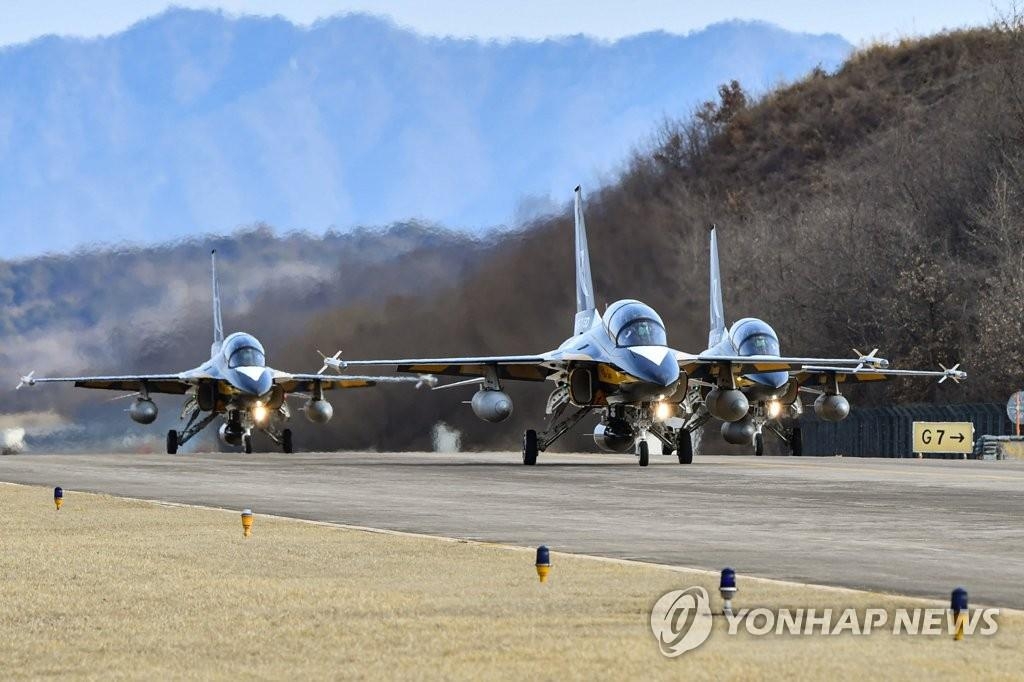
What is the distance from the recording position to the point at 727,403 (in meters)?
40.4

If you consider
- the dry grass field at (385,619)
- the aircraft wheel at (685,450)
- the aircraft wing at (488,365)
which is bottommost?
the dry grass field at (385,619)

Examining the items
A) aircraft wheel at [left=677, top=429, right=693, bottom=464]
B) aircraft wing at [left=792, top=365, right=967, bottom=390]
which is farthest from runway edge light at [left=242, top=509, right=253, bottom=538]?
aircraft wing at [left=792, top=365, right=967, bottom=390]

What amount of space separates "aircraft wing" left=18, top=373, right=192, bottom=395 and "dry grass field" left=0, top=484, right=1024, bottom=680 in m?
37.6

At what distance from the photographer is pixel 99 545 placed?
16469mm

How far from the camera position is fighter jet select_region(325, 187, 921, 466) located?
35.6 metres

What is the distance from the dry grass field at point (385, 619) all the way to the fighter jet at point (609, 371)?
19.5 m

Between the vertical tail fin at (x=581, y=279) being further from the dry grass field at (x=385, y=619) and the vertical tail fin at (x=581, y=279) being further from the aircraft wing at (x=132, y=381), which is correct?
the dry grass field at (x=385, y=619)

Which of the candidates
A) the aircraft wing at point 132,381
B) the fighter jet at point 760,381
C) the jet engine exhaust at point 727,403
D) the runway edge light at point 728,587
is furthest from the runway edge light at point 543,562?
the aircraft wing at point 132,381

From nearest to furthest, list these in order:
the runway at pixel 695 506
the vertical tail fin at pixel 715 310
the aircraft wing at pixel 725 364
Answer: the runway at pixel 695 506, the aircraft wing at pixel 725 364, the vertical tail fin at pixel 715 310

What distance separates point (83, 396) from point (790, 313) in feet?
98.9

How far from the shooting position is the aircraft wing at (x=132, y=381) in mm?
53500

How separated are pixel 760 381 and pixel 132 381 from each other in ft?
69.6

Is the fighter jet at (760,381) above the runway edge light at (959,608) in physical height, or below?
above

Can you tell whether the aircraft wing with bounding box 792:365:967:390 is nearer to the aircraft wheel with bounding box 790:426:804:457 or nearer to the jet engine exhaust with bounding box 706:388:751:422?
the aircraft wheel with bounding box 790:426:804:457
